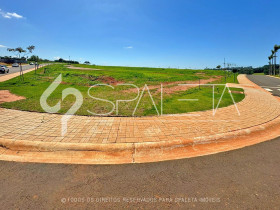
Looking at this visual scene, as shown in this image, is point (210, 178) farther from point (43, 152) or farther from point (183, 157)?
point (43, 152)

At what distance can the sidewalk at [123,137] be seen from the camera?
3209mm

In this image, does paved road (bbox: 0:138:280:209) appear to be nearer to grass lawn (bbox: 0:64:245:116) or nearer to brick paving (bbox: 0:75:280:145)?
brick paving (bbox: 0:75:280:145)

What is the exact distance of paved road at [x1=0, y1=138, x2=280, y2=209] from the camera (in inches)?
80.6

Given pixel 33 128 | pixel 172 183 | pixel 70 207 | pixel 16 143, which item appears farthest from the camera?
pixel 33 128

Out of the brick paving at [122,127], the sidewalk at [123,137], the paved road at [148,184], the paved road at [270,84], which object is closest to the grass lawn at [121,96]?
the brick paving at [122,127]

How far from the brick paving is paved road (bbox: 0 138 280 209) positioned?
898mm

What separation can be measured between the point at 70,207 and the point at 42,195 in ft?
1.73

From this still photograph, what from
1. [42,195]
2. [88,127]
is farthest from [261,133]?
[42,195]

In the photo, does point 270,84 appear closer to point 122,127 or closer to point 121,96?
point 121,96

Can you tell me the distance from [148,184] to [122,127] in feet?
7.38

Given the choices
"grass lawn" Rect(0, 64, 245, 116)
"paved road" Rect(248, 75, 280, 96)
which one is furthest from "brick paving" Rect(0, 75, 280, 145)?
"paved road" Rect(248, 75, 280, 96)

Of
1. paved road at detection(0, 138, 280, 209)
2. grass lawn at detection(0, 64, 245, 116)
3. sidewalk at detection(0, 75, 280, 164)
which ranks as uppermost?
grass lawn at detection(0, 64, 245, 116)

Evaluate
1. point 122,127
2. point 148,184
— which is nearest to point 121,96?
point 122,127

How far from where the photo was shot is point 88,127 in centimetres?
438
